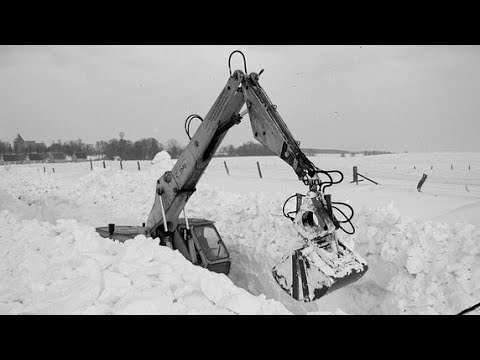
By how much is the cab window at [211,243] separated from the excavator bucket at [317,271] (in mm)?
2674

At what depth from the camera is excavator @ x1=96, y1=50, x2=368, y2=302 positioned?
3.68m

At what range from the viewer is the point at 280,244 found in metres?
8.10

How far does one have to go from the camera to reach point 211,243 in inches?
262

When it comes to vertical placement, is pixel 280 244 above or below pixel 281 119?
below

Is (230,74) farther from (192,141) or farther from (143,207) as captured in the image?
(143,207)

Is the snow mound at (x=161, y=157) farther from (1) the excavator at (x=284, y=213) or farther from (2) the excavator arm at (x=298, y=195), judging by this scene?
(2) the excavator arm at (x=298, y=195)

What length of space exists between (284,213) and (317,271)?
96 cm

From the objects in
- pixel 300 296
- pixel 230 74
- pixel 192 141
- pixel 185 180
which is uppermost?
pixel 230 74

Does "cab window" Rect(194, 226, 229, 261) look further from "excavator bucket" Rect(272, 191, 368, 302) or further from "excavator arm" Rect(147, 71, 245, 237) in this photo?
"excavator bucket" Rect(272, 191, 368, 302)

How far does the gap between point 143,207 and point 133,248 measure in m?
9.34

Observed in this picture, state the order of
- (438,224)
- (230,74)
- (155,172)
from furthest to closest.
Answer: (155,172)
(438,224)
(230,74)

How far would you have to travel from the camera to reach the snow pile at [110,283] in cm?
307

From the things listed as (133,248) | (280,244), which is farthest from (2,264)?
(280,244)

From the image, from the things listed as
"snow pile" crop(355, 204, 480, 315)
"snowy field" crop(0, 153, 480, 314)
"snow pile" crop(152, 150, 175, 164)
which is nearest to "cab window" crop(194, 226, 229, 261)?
"snowy field" crop(0, 153, 480, 314)
